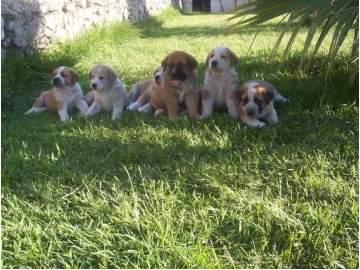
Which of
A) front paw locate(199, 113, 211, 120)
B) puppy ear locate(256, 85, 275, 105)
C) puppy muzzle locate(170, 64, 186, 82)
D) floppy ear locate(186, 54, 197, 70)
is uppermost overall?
floppy ear locate(186, 54, 197, 70)

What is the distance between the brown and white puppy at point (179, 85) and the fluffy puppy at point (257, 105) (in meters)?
0.48

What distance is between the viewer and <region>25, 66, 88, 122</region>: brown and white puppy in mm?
4945

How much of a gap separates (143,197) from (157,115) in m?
1.85

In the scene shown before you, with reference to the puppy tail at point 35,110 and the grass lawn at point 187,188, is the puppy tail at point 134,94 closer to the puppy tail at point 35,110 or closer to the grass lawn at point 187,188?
the grass lawn at point 187,188

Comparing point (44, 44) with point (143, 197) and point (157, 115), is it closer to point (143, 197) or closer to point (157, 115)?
point (157, 115)

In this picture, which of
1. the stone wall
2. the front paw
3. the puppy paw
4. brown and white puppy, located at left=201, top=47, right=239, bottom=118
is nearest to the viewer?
the front paw

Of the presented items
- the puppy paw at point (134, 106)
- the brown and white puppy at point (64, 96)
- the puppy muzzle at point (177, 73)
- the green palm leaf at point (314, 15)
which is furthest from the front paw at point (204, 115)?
the brown and white puppy at point (64, 96)

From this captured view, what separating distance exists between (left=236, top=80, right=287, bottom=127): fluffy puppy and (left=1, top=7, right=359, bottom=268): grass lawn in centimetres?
10

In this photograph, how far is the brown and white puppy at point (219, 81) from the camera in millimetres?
4496

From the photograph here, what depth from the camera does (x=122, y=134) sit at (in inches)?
161

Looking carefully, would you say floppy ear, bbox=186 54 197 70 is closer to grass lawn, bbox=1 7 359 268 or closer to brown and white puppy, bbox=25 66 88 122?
grass lawn, bbox=1 7 359 268

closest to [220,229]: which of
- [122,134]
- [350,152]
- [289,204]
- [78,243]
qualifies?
[289,204]

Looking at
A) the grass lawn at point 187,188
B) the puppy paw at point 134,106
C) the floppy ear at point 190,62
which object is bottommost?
the grass lawn at point 187,188

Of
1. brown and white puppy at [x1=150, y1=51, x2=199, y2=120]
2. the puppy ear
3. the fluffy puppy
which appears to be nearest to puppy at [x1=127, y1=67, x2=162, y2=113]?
brown and white puppy at [x1=150, y1=51, x2=199, y2=120]
